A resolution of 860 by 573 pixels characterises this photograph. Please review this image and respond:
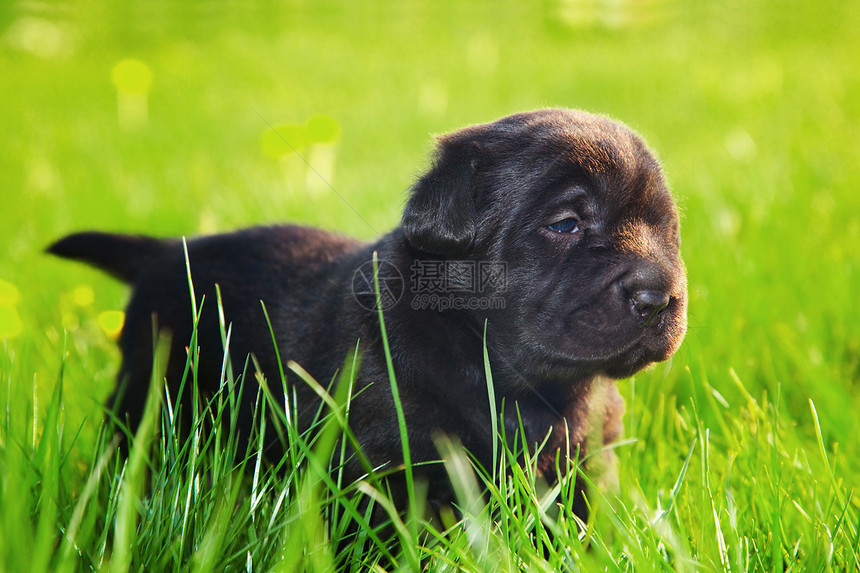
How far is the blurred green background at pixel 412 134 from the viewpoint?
10.4ft

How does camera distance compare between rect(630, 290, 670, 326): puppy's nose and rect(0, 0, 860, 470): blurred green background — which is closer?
rect(630, 290, 670, 326): puppy's nose

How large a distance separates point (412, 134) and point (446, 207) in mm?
5967

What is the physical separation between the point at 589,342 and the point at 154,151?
6702 millimetres

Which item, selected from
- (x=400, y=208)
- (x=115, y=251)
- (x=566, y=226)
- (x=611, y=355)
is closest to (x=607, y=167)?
(x=566, y=226)

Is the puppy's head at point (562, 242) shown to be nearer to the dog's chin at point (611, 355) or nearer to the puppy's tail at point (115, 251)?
the dog's chin at point (611, 355)

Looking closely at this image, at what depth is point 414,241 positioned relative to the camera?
2.08m

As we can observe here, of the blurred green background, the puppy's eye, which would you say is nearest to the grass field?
the blurred green background

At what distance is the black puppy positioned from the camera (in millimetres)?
1992

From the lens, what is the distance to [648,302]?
6.31 ft

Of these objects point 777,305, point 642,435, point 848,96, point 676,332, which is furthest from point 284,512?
point 848,96

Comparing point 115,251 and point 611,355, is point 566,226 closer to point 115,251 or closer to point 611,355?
point 611,355

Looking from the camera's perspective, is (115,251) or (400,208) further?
(400,208)

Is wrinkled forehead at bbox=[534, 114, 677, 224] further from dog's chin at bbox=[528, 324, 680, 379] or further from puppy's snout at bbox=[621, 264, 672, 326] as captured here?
dog's chin at bbox=[528, 324, 680, 379]

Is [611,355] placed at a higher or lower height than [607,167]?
lower
